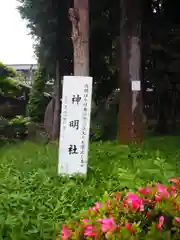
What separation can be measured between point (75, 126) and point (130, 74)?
360 cm

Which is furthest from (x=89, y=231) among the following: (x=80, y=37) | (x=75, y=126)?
(x=80, y=37)

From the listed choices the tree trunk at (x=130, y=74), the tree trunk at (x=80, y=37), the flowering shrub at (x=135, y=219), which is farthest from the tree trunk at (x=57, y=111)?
the flowering shrub at (x=135, y=219)

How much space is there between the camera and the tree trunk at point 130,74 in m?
8.30

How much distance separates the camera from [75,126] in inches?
205

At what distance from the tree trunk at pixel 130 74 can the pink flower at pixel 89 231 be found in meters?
6.00

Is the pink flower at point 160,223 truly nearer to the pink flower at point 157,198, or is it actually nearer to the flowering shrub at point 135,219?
the flowering shrub at point 135,219

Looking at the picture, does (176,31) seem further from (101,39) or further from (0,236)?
(0,236)

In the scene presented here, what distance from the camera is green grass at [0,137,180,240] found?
3.67m

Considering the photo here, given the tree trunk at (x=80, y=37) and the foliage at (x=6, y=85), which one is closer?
the tree trunk at (x=80, y=37)

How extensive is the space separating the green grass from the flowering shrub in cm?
115

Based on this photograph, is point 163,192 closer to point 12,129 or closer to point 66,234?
point 66,234

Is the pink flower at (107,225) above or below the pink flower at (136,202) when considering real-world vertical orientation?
below

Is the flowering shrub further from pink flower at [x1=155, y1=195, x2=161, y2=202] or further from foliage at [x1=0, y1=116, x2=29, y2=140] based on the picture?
foliage at [x1=0, y1=116, x2=29, y2=140]

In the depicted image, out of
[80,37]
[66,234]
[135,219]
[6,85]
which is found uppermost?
[80,37]
